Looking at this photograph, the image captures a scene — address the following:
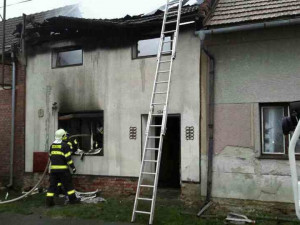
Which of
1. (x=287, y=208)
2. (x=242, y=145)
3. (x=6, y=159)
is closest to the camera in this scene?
(x=287, y=208)

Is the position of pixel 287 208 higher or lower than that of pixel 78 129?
lower

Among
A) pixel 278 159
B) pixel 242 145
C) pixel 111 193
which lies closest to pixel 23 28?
pixel 111 193

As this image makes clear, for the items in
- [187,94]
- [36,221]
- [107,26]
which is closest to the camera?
[36,221]

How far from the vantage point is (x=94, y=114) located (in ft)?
30.6

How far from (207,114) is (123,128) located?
214 centimetres

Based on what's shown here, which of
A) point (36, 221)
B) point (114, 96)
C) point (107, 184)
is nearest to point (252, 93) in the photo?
point (114, 96)

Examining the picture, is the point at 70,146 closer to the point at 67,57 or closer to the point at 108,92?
the point at 108,92

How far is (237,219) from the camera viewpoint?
675 centimetres

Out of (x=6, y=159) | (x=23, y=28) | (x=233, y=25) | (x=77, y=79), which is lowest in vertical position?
(x=6, y=159)

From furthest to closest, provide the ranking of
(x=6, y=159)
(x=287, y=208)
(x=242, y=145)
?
(x=6, y=159)
(x=242, y=145)
(x=287, y=208)

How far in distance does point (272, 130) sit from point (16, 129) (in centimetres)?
694

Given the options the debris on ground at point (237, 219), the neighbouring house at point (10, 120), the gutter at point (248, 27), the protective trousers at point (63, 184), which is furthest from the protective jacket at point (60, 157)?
the gutter at point (248, 27)

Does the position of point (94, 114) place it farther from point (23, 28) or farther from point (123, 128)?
point (23, 28)

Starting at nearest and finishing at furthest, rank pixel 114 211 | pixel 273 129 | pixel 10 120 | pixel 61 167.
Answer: pixel 273 129, pixel 114 211, pixel 61 167, pixel 10 120
